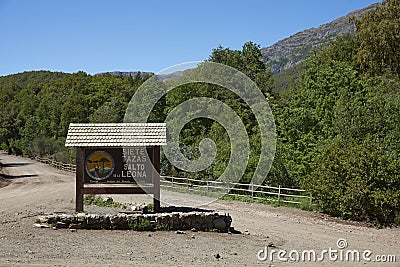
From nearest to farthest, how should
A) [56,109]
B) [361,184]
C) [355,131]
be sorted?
[361,184]
[355,131]
[56,109]

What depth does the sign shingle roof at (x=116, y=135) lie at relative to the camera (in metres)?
14.6

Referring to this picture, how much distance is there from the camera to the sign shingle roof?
48.0 ft

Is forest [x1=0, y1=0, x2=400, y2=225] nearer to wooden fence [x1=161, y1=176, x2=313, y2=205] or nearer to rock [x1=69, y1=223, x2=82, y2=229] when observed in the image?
wooden fence [x1=161, y1=176, x2=313, y2=205]

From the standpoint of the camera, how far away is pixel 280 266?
33.6ft

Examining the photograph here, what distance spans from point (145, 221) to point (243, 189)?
11.7 meters

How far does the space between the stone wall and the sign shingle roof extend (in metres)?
2.19

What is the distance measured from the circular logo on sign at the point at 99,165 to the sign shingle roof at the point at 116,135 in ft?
1.30

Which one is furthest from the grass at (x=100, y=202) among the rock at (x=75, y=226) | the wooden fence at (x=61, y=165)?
the wooden fence at (x=61, y=165)

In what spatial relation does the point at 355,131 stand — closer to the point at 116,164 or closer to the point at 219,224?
the point at 219,224

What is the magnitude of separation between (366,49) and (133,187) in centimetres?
2080

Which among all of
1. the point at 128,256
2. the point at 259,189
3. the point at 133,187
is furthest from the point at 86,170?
the point at 259,189

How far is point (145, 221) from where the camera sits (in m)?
13.7

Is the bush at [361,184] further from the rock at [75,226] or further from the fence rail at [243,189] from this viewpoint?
the rock at [75,226]

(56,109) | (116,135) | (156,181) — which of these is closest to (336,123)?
(156,181)
